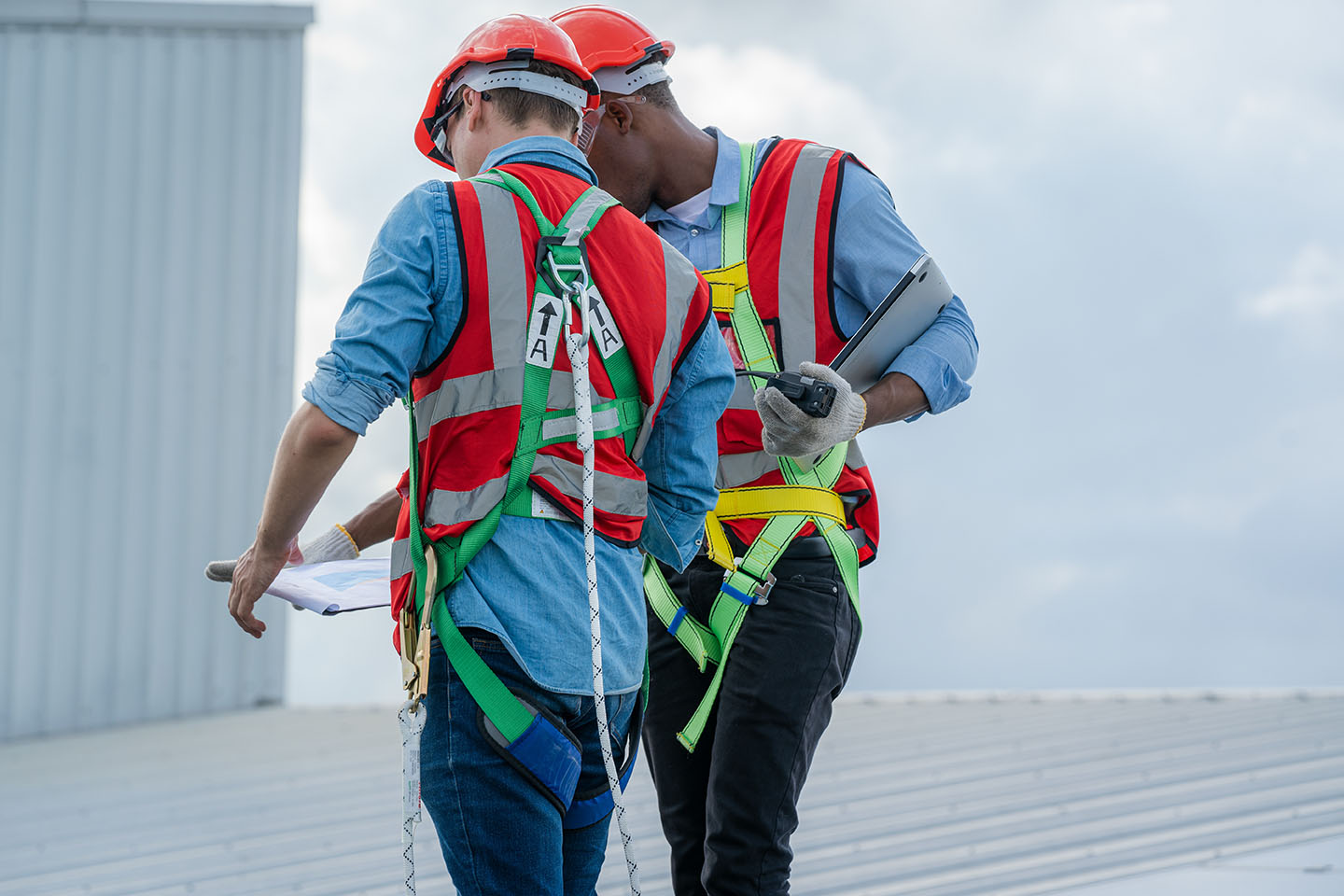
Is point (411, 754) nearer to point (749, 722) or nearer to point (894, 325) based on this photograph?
point (749, 722)

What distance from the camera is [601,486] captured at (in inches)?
68.7

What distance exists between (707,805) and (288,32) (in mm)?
7700

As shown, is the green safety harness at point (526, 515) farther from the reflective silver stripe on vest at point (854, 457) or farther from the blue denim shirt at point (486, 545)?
the reflective silver stripe on vest at point (854, 457)

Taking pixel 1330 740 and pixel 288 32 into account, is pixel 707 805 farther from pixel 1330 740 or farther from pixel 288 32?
pixel 288 32

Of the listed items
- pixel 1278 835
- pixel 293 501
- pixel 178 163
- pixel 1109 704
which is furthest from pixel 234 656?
pixel 293 501

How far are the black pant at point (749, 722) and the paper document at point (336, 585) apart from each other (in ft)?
2.30

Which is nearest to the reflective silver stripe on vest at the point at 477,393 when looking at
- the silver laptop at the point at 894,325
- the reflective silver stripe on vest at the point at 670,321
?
the reflective silver stripe on vest at the point at 670,321

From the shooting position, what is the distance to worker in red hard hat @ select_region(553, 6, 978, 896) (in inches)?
89.1

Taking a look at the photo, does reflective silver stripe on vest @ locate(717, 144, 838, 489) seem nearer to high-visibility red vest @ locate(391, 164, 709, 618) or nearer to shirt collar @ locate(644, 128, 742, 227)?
shirt collar @ locate(644, 128, 742, 227)

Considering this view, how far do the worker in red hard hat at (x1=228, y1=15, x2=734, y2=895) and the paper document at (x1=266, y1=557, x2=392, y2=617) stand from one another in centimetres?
7

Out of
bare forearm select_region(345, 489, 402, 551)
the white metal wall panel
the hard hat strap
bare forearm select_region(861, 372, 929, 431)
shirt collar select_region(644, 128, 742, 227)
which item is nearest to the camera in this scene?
the hard hat strap

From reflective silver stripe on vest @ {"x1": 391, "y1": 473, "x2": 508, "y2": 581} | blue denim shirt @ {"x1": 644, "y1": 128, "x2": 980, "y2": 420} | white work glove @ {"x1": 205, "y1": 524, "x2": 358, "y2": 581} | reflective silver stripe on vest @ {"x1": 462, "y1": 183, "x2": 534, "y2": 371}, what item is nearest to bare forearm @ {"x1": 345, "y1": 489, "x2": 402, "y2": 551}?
white work glove @ {"x1": 205, "y1": 524, "x2": 358, "y2": 581}

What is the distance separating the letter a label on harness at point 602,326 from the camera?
172cm

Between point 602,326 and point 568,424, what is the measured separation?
0.15 meters
